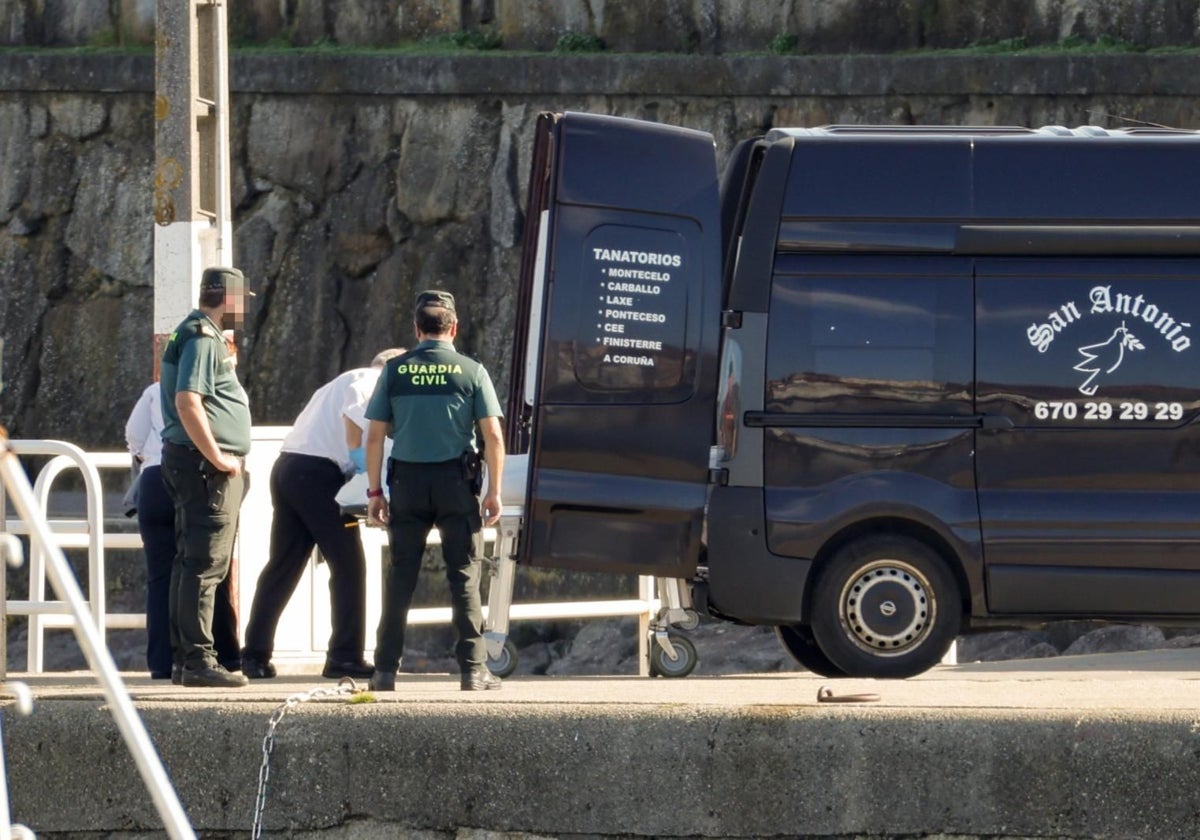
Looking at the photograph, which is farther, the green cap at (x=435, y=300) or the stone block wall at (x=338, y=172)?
the stone block wall at (x=338, y=172)

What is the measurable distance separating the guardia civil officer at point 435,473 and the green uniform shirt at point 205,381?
548mm

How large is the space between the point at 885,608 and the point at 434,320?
6.93 feet

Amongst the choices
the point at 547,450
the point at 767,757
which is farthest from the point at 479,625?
the point at 767,757

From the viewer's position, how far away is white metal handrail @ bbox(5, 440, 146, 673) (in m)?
7.68

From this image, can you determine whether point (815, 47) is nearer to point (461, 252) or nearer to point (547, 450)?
point (461, 252)

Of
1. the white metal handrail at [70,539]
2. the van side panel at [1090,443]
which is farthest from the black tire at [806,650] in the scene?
the white metal handrail at [70,539]

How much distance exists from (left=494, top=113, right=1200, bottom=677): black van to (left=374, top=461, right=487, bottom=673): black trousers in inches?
19.6

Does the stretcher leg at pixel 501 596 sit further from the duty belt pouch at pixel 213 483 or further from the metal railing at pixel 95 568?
the duty belt pouch at pixel 213 483

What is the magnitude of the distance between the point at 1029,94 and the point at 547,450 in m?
11.8

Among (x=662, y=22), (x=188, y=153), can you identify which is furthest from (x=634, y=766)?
(x=662, y=22)

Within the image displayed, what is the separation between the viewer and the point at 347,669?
361 inches

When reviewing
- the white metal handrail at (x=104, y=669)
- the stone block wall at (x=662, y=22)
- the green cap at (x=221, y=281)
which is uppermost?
the stone block wall at (x=662, y=22)

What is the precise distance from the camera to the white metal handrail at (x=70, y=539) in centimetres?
768

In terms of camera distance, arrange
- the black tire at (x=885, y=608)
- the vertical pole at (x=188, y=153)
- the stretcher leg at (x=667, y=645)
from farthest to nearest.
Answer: the vertical pole at (x=188, y=153), the stretcher leg at (x=667, y=645), the black tire at (x=885, y=608)
